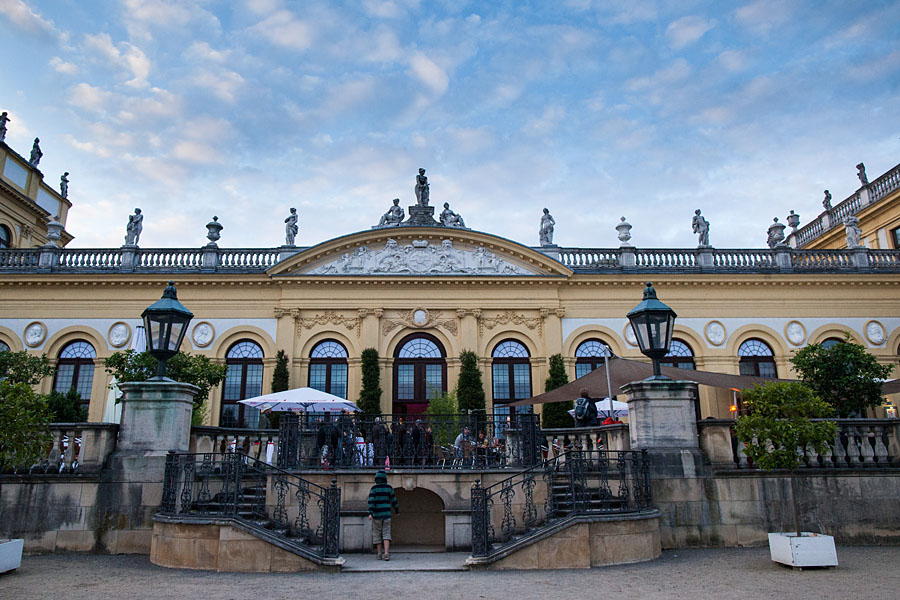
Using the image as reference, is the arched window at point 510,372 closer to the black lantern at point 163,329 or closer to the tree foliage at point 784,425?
the tree foliage at point 784,425

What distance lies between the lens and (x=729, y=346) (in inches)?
1073

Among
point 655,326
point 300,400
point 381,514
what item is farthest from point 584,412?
point 300,400

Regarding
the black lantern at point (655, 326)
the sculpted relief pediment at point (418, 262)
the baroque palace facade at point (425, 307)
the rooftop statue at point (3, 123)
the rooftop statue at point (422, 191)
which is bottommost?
the black lantern at point (655, 326)

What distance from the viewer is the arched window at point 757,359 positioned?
27188 millimetres

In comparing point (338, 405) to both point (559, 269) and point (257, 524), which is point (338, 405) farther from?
point (559, 269)

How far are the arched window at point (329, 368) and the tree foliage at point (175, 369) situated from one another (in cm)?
544

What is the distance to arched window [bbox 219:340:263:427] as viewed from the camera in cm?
2628

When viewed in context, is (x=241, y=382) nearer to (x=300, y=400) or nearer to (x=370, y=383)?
(x=370, y=383)

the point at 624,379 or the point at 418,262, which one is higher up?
the point at 418,262

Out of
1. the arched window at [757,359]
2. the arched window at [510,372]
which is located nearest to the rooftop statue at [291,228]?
the arched window at [510,372]

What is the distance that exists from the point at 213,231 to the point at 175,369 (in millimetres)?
9651

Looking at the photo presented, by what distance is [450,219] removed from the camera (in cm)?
2883

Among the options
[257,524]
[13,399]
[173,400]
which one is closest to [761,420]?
[257,524]

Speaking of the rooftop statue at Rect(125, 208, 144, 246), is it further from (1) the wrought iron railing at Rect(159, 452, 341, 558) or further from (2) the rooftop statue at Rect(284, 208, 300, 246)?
(1) the wrought iron railing at Rect(159, 452, 341, 558)
